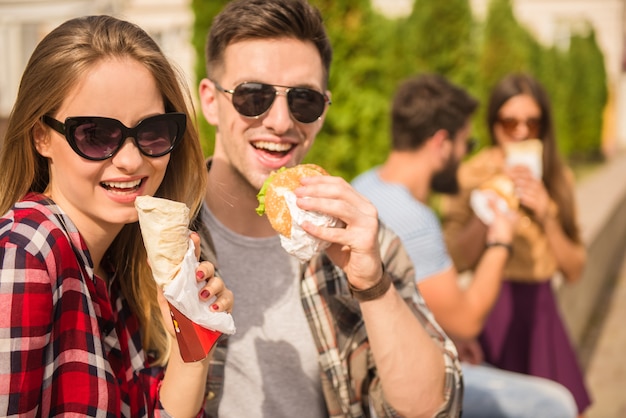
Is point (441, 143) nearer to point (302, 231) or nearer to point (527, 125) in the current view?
point (527, 125)

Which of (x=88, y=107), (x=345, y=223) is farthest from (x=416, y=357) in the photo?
(x=88, y=107)

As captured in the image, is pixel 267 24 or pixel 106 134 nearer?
pixel 106 134

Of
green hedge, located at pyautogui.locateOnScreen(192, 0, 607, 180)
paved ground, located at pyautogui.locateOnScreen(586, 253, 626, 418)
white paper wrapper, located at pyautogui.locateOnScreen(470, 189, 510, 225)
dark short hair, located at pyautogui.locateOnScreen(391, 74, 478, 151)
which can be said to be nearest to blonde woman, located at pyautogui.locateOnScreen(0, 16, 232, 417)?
green hedge, located at pyautogui.locateOnScreen(192, 0, 607, 180)

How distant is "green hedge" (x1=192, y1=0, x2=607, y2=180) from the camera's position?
8078mm

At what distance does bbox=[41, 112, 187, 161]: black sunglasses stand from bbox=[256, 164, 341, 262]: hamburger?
0.38 meters

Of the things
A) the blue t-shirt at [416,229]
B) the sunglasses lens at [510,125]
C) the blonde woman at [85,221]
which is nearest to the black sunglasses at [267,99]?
the blonde woman at [85,221]

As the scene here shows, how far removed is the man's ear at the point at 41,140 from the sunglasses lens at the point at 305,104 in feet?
2.65

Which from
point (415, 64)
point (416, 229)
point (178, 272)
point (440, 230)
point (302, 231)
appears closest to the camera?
point (178, 272)

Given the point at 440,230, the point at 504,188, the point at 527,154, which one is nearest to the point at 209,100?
the point at 440,230

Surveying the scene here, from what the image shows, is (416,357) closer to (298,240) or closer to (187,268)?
(298,240)

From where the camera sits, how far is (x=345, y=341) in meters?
2.12

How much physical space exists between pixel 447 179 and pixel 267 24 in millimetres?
2423

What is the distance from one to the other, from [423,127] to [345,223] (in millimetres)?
2465

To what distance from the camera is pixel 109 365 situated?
1600 mm
